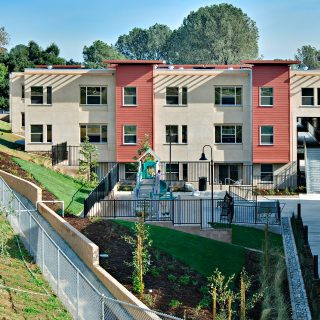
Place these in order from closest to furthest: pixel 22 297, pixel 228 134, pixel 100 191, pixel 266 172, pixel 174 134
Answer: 1. pixel 22 297
2. pixel 100 191
3. pixel 266 172
4. pixel 228 134
5. pixel 174 134

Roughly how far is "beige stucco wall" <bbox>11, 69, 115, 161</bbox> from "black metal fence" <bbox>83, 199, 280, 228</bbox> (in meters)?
17.0

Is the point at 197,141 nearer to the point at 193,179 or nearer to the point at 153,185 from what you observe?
the point at 193,179

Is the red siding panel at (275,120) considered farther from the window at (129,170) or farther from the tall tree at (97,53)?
the tall tree at (97,53)

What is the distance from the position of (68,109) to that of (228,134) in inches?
464

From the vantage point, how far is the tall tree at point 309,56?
148125mm

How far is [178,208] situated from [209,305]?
1133cm

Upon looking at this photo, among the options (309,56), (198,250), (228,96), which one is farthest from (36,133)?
(309,56)

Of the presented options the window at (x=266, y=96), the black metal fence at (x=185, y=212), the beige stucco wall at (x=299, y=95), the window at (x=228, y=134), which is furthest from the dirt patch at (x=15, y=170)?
the beige stucco wall at (x=299, y=95)

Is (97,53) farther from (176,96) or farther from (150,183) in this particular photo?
(150,183)

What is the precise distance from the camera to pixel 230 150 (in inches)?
1837

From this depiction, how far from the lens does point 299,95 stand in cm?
4638

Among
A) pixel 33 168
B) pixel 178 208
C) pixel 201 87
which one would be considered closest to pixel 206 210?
pixel 178 208

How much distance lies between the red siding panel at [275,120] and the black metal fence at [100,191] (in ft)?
36.3

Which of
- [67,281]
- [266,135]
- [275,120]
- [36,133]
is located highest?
[275,120]
